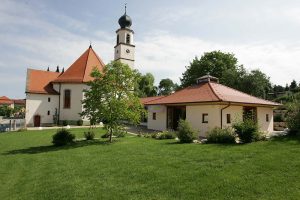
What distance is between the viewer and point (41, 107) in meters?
35.5

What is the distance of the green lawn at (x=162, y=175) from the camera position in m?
7.06

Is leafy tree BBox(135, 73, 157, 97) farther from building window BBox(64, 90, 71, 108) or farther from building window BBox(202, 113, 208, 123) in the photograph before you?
building window BBox(202, 113, 208, 123)

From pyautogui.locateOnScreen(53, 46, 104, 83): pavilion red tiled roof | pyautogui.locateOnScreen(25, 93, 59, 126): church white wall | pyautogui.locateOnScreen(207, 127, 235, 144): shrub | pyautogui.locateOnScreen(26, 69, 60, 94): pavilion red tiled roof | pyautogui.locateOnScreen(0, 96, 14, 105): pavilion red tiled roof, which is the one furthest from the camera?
pyautogui.locateOnScreen(0, 96, 14, 105): pavilion red tiled roof

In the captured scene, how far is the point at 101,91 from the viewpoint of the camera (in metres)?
17.6

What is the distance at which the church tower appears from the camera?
1756 inches

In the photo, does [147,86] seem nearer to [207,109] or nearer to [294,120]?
[207,109]

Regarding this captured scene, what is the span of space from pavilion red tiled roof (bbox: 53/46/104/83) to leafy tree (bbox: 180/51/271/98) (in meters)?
19.7

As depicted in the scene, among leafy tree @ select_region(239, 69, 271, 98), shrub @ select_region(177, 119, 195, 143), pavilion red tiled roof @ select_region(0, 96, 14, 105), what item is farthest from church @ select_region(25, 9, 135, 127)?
pavilion red tiled roof @ select_region(0, 96, 14, 105)

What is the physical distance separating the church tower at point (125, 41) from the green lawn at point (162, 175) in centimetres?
3372

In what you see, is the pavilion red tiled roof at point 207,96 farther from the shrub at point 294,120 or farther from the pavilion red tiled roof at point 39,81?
the pavilion red tiled roof at point 39,81

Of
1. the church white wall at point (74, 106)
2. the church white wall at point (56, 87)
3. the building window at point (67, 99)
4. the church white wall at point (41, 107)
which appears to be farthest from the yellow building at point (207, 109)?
the church white wall at point (56, 87)

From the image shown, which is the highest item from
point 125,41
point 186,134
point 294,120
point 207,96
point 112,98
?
point 125,41

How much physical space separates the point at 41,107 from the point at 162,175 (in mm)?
31387

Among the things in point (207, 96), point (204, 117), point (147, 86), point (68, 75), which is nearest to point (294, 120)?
point (204, 117)
